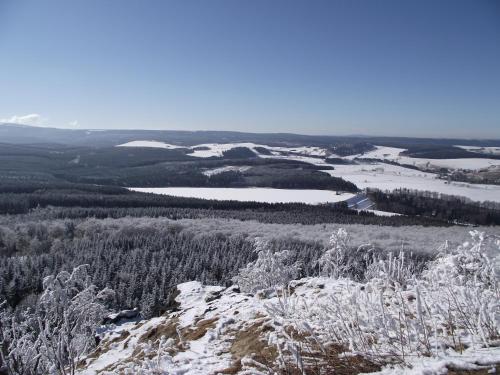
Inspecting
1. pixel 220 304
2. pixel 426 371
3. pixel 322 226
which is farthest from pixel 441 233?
pixel 426 371

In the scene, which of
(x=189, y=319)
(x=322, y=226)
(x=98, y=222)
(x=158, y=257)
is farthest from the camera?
(x=322, y=226)

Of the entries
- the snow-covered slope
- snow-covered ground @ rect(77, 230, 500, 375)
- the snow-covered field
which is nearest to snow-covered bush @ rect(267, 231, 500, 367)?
snow-covered ground @ rect(77, 230, 500, 375)

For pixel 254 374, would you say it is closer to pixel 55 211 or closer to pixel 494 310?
pixel 494 310

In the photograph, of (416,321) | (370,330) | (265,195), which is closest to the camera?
(416,321)

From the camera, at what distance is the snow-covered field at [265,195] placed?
150m

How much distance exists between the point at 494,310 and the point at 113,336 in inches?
696

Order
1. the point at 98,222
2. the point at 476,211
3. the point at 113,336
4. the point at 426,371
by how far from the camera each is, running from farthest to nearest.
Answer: the point at 476,211 < the point at 98,222 < the point at 113,336 < the point at 426,371

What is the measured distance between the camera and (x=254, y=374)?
6.86m

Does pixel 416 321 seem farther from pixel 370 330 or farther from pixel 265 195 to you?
pixel 265 195

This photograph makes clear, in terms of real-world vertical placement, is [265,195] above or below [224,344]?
below

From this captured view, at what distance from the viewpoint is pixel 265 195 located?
162750mm

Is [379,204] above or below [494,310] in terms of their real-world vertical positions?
below

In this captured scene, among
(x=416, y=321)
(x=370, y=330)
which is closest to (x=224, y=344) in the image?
(x=370, y=330)

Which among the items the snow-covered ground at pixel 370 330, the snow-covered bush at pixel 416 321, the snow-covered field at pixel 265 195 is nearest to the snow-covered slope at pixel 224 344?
the snow-covered ground at pixel 370 330
